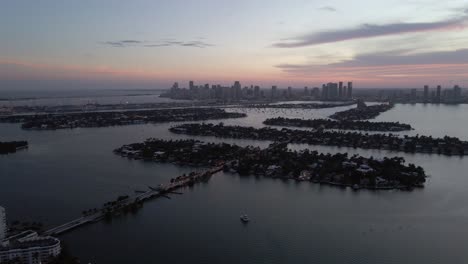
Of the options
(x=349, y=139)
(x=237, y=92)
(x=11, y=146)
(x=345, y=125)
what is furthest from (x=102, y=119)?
(x=237, y=92)

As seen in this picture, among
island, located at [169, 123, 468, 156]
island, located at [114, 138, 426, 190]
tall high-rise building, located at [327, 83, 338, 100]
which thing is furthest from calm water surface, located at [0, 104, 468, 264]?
tall high-rise building, located at [327, 83, 338, 100]

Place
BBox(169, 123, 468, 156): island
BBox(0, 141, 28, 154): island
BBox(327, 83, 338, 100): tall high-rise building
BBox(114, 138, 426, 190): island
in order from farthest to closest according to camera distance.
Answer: BBox(327, 83, 338, 100): tall high-rise building
BBox(169, 123, 468, 156): island
BBox(0, 141, 28, 154): island
BBox(114, 138, 426, 190): island

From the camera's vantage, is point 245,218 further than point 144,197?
No

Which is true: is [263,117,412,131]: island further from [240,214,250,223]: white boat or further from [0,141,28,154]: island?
[240,214,250,223]: white boat

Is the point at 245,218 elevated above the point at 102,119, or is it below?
below

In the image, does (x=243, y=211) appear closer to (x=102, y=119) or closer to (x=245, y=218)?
(x=245, y=218)
